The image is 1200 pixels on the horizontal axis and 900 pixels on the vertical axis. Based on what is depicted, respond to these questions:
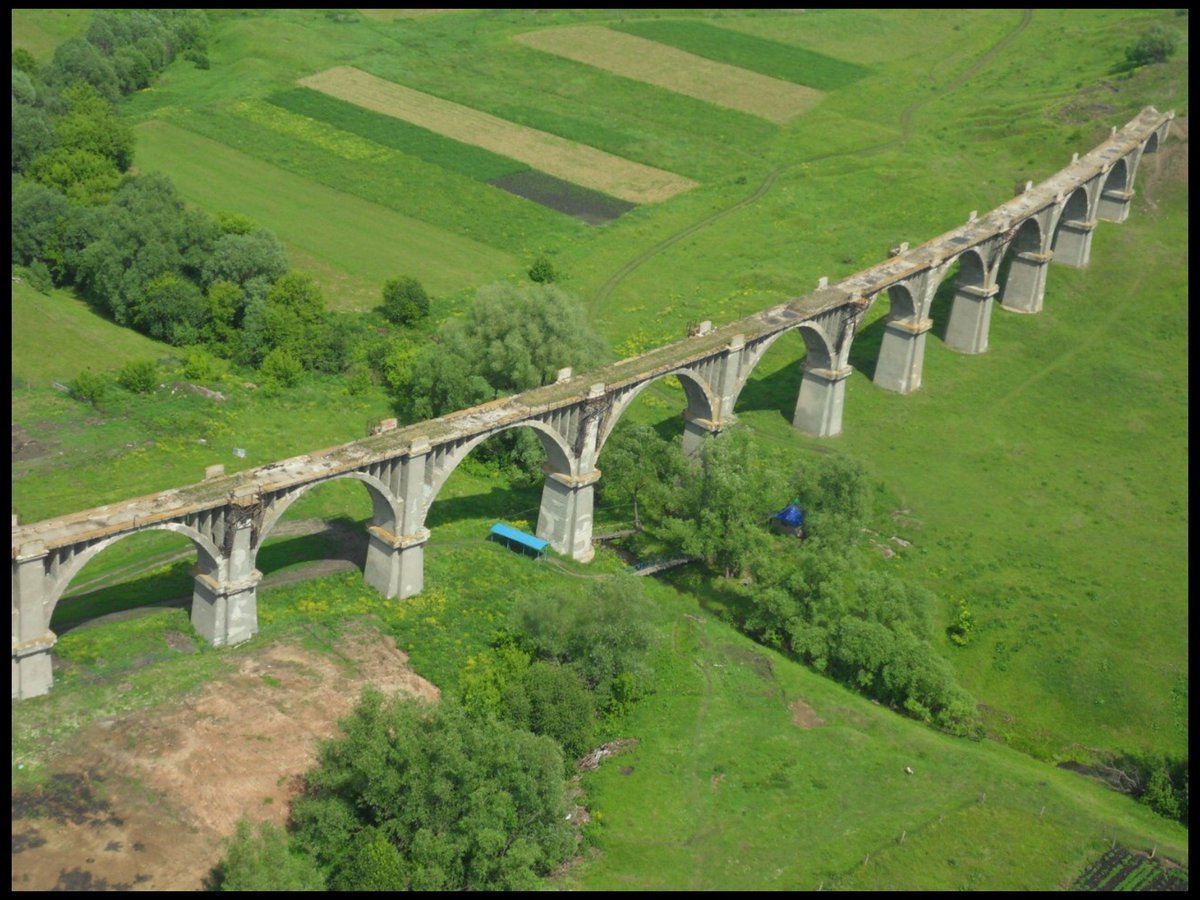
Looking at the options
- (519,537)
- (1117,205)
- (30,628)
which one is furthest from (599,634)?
(1117,205)

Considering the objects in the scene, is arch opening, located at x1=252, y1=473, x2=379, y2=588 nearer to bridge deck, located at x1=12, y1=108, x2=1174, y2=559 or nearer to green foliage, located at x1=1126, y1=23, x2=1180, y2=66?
bridge deck, located at x1=12, y1=108, x2=1174, y2=559

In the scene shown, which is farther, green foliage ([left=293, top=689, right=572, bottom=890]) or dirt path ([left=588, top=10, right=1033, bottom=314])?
dirt path ([left=588, top=10, right=1033, bottom=314])

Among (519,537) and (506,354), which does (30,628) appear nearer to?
(519,537)

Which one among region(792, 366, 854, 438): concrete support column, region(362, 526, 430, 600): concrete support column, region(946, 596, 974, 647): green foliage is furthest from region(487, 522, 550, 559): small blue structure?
region(792, 366, 854, 438): concrete support column

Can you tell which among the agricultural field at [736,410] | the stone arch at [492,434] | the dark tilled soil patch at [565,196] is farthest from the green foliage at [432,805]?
the dark tilled soil patch at [565,196]

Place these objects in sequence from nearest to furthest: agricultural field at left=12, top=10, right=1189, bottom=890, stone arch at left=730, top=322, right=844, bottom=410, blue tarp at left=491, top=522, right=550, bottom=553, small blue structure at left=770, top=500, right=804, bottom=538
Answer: agricultural field at left=12, top=10, right=1189, bottom=890, blue tarp at left=491, top=522, right=550, bottom=553, small blue structure at left=770, top=500, right=804, bottom=538, stone arch at left=730, top=322, right=844, bottom=410

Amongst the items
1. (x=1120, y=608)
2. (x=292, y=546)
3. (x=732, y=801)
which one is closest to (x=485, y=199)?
(x=292, y=546)

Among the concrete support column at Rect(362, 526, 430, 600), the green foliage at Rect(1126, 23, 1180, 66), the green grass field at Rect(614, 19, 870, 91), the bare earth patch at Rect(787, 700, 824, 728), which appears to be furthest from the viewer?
the green grass field at Rect(614, 19, 870, 91)
